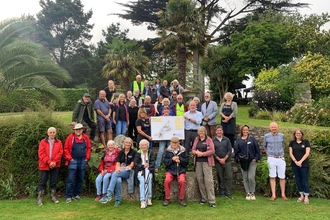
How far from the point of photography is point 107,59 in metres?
19.2

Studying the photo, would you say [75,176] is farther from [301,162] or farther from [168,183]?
[301,162]

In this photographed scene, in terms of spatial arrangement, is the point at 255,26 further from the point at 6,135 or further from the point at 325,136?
the point at 6,135

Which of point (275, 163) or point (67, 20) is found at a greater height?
point (67, 20)

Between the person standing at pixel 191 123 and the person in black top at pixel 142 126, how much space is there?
1.01 meters

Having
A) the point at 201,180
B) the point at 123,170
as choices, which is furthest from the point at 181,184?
the point at 123,170

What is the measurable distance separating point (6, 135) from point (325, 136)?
8.74 metres

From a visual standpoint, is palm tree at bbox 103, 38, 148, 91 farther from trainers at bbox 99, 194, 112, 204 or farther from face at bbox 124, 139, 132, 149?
trainers at bbox 99, 194, 112, 204

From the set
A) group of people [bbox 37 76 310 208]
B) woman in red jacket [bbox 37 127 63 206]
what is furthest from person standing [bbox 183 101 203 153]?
woman in red jacket [bbox 37 127 63 206]

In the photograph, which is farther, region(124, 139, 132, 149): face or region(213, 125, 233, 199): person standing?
region(213, 125, 233, 199): person standing

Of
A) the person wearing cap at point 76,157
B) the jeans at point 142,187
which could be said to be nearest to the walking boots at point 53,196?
the person wearing cap at point 76,157

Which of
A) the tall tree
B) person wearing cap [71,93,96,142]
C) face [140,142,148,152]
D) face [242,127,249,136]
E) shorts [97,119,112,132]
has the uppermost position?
the tall tree

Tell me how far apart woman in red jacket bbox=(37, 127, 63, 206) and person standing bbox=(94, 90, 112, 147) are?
1.61m

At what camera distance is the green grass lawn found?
18.7ft

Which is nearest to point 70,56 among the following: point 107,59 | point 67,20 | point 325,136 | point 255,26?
point 67,20
